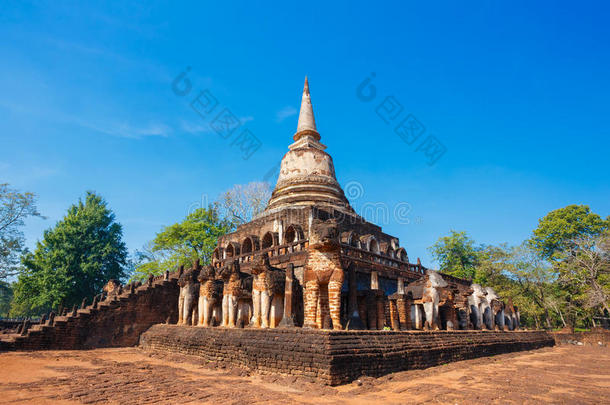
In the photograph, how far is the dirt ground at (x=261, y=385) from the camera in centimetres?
732

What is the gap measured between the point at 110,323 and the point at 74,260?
15.3m

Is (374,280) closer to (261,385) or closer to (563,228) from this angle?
(261,385)

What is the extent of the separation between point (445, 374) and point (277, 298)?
544cm

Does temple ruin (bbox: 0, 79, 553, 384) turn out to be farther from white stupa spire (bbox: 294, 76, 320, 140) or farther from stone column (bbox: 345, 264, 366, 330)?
white stupa spire (bbox: 294, 76, 320, 140)

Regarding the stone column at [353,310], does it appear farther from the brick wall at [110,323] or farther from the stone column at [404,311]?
the brick wall at [110,323]

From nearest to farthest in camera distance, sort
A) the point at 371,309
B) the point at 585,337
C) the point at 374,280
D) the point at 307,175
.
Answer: the point at 371,309 → the point at 374,280 → the point at 585,337 → the point at 307,175

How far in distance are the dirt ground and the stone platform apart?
29cm

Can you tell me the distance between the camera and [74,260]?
28.9m

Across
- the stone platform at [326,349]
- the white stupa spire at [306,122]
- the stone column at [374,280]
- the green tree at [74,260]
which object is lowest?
the stone platform at [326,349]

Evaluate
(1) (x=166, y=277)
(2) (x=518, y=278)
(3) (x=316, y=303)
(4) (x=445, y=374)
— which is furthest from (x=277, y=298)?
(2) (x=518, y=278)

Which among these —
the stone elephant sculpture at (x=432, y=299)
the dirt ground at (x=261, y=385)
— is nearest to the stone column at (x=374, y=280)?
the stone elephant sculpture at (x=432, y=299)

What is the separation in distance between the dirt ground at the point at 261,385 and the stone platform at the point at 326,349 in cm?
29

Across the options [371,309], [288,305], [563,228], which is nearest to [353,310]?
[371,309]

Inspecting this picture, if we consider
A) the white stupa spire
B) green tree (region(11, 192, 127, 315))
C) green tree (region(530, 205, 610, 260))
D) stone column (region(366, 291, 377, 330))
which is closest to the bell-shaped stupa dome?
the white stupa spire
